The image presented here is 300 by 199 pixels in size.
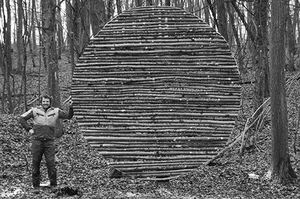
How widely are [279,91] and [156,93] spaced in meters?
2.45

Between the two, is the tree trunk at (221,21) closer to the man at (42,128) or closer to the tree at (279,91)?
the tree at (279,91)

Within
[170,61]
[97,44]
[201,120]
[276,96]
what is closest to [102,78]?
[97,44]

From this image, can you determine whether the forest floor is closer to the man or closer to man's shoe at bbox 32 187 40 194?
man's shoe at bbox 32 187 40 194

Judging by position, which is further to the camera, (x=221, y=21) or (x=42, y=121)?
(x=221, y=21)

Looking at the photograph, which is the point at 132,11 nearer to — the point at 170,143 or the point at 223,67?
the point at 223,67

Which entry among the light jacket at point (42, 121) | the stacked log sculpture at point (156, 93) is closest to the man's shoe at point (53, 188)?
the light jacket at point (42, 121)

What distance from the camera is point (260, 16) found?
992 centimetres

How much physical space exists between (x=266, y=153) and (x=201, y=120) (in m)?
3.65

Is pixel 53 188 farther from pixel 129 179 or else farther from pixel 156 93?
pixel 156 93

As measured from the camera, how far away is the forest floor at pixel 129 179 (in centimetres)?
581

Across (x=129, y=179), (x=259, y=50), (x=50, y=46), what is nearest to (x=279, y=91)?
(x=259, y=50)

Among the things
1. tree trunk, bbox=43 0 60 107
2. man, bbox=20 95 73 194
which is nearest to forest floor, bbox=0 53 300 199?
man, bbox=20 95 73 194

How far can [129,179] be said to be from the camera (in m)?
7.13

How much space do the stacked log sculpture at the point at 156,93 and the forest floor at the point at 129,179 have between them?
1.44 feet
